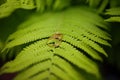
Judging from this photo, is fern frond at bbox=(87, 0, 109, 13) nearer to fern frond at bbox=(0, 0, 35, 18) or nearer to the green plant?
the green plant

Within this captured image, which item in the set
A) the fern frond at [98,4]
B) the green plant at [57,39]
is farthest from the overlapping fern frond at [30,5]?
the fern frond at [98,4]

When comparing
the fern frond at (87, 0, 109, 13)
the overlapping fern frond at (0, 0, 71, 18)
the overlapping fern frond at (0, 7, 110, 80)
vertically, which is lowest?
the overlapping fern frond at (0, 7, 110, 80)

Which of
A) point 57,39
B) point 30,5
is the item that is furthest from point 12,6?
point 57,39

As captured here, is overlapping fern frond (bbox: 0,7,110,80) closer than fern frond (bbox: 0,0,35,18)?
Yes

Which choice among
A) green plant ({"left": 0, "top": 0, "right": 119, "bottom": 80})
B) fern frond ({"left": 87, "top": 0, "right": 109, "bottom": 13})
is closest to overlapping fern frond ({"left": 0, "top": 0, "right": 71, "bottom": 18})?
green plant ({"left": 0, "top": 0, "right": 119, "bottom": 80})

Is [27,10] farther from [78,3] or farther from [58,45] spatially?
[58,45]

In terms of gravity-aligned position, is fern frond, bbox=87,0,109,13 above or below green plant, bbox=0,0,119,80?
above

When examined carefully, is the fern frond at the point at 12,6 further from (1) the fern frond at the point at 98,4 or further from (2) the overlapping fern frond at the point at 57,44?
(1) the fern frond at the point at 98,4

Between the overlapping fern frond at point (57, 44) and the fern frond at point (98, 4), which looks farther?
the fern frond at point (98, 4)
